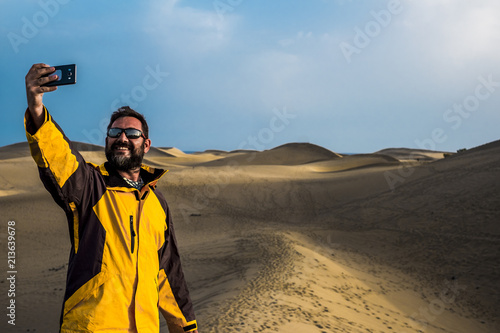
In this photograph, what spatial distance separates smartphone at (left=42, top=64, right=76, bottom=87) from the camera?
1.72 m

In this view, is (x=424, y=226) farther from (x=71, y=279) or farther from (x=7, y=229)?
(x=7, y=229)

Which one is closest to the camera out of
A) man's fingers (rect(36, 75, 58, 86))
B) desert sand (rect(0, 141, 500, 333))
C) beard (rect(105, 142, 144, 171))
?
man's fingers (rect(36, 75, 58, 86))

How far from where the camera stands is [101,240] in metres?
2.00

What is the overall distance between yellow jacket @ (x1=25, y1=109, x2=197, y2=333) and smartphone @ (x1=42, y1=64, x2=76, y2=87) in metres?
0.18

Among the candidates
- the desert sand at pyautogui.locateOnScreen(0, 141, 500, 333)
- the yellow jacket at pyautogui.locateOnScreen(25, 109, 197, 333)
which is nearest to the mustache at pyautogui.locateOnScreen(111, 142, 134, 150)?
the yellow jacket at pyautogui.locateOnScreen(25, 109, 197, 333)

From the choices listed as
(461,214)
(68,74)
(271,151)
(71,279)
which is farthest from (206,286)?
(271,151)

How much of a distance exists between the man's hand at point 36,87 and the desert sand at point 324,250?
330cm

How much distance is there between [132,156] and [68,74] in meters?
0.64

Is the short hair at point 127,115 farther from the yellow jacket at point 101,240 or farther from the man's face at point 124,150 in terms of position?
the yellow jacket at point 101,240

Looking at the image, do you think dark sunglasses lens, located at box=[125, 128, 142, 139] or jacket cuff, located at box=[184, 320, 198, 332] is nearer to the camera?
dark sunglasses lens, located at box=[125, 128, 142, 139]

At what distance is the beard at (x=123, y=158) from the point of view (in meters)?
2.22

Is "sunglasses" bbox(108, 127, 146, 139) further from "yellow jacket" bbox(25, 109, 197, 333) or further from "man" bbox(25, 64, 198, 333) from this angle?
"yellow jacket" bbox(25, 109, 197, 333)

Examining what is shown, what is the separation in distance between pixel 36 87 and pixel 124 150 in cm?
63

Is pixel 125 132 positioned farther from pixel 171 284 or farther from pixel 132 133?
pixel 171 284
